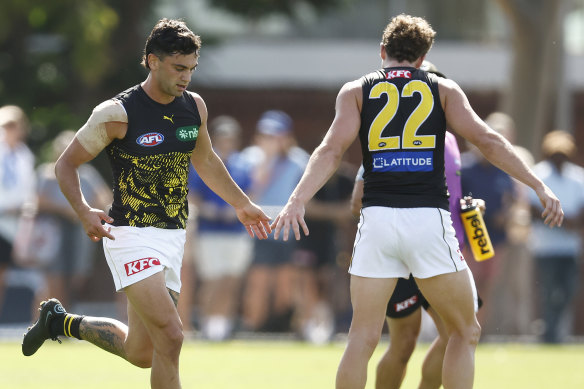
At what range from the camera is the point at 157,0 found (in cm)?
2006

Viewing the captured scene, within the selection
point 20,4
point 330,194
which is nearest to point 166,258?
point 330,194

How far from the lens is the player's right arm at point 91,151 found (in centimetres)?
685

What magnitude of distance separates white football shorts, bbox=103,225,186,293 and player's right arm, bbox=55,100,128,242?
120 mm

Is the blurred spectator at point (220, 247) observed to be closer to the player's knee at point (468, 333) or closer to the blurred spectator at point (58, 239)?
the blurred spectator at point (58, 239)

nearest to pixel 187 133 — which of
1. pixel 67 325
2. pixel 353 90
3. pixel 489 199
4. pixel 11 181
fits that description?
pixel 353 90

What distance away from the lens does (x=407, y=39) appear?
6848mm

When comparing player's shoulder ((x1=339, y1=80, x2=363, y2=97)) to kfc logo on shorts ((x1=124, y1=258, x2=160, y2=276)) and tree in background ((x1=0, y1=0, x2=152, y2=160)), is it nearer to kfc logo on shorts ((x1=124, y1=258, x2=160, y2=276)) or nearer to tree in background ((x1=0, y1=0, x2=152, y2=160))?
kfc logo on shorts ((x1=124, y1=258, x2=160, y2=276))

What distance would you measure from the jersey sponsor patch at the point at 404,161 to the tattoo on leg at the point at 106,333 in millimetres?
1990

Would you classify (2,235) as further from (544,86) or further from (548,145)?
(544,86)

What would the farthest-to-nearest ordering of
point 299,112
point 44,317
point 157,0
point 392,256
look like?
point 299,112 < point 157,0 < point 44,317 < point 392,256

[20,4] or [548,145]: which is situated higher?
[20,4]

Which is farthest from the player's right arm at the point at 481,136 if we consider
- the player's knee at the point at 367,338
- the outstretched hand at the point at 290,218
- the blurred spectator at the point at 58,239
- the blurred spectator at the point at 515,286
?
the blurred spectator at the point at 515,286

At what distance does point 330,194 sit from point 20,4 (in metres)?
Answer: 5.97

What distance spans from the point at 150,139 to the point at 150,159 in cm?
12
